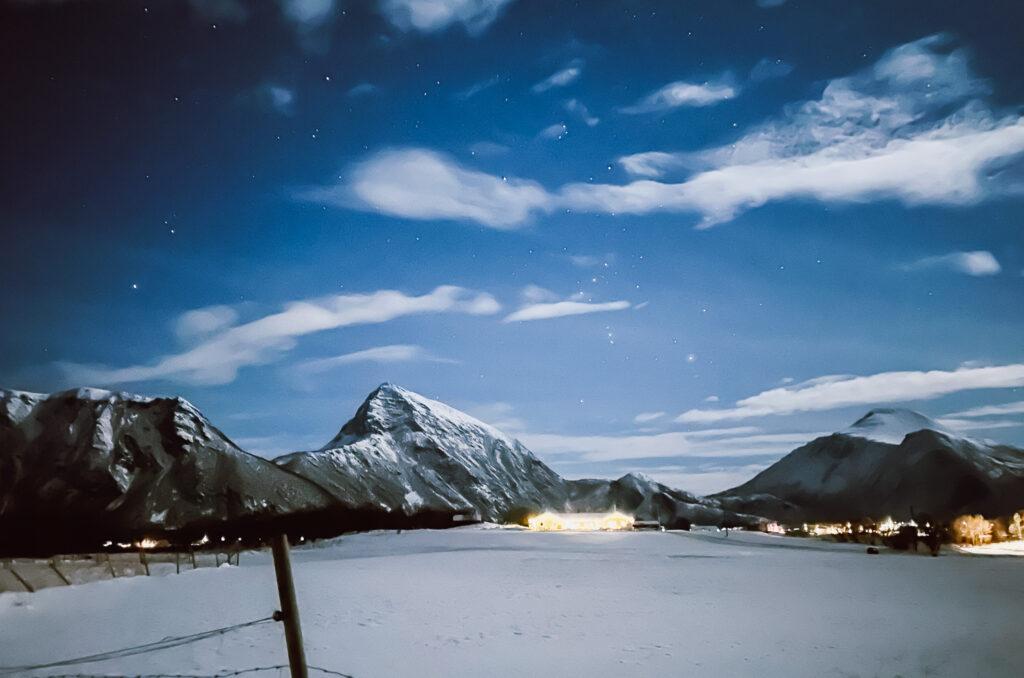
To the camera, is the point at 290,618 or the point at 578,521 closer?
the point at 290,618

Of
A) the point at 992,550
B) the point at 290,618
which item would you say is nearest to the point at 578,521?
the point at 992,550

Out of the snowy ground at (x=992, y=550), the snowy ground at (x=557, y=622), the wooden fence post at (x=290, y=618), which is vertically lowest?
the snowy ground at (x=992, y=550)

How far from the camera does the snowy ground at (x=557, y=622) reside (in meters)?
18.8

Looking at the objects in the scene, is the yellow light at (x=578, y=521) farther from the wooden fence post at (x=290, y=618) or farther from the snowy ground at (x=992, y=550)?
the wooden fence post at (x=290, y=618)

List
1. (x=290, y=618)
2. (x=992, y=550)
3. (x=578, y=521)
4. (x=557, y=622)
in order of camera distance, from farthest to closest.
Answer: (x=578, y=521), (x=992, y=550), (x=557, y=622), (x=290, y=618)

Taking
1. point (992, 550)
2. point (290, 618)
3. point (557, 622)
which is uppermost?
point (290, 618)

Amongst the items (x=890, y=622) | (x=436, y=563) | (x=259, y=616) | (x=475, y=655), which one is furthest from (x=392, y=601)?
(x=436, y=563)

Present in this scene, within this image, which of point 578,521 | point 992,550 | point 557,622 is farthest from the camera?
point 578,521

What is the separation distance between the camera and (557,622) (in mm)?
24406

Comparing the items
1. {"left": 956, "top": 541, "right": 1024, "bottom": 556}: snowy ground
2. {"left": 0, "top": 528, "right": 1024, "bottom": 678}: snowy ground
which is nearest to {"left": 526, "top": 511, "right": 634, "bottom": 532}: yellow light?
{"left": 956, "top": 541, "right": 1024, "bottom": 556}: snowy ground

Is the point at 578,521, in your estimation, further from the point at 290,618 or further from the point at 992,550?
the point at 290,618

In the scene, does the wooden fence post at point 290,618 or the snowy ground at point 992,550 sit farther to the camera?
the snowy ground at point 992,550

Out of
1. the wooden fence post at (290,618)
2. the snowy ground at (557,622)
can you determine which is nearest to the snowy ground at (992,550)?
the snowy ground at (557,622)

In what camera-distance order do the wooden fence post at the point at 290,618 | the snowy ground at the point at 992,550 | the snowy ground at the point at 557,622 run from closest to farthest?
the wooden fence post at the point at 290,618 → the snowy ground at the point at 557,622 → the snowy ground at the point at 992,550
